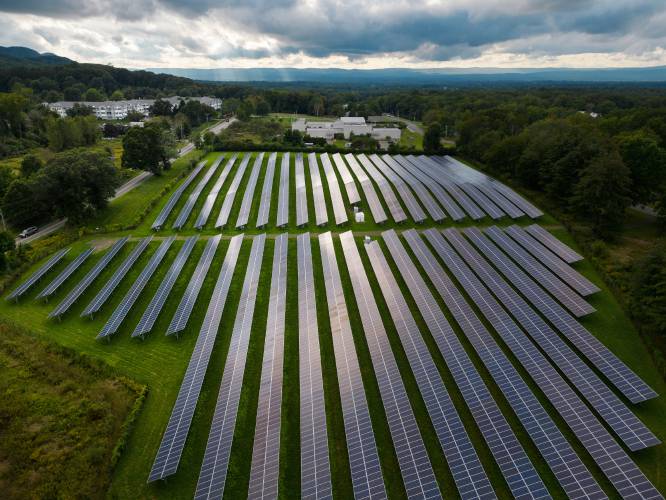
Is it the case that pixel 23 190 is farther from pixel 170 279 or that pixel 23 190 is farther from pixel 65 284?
pixel 170 279

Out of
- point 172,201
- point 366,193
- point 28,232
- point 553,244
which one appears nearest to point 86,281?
point 28,232

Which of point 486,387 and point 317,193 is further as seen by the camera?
point 317,193

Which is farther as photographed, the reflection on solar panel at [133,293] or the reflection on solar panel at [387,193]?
the reflection on solar panel at [387,193]

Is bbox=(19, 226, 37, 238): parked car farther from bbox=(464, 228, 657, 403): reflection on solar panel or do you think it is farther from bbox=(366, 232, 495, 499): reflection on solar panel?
bbox=(464, 228, 657, 403): reflection on solar panel

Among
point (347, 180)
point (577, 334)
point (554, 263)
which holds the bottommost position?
point (577, 334)

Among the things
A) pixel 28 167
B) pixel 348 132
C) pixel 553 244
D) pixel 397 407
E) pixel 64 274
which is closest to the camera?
pixel 397 407

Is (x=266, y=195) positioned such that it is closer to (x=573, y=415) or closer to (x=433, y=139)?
(x=573, y=415)

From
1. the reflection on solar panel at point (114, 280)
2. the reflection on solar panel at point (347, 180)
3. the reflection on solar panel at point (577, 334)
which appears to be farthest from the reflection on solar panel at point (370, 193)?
the reflection on solar panel at point (114, 280)

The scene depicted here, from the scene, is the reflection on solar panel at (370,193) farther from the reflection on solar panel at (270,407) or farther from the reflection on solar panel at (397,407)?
the reflection on solar panel at (270,407)
